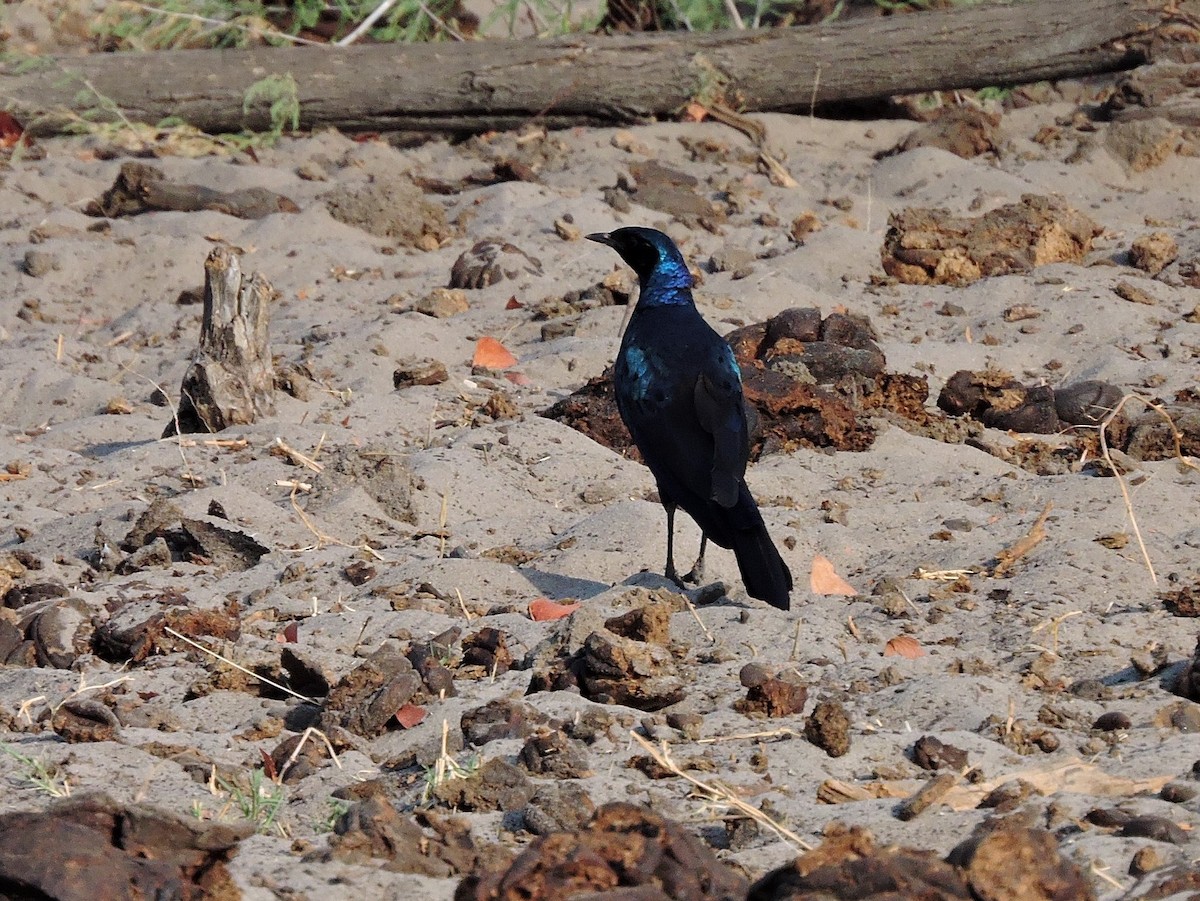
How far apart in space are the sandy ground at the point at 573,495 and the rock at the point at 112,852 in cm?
9

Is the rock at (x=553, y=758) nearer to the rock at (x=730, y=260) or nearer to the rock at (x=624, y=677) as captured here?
the rock at (x=624, y=677)

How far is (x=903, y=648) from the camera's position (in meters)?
3.76

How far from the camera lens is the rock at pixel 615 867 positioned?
2311 mm

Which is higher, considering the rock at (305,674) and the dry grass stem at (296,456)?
the rock at (305,674)

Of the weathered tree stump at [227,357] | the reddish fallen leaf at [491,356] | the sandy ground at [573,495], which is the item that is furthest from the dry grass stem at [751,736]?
the reddish fallen leaf at [491,356]

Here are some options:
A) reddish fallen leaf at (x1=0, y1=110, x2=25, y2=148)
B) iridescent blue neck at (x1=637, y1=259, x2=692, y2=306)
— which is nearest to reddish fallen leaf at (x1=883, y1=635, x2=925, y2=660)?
iridescent blue neck at (x1=637, y1=259, x2=692, y2=306)

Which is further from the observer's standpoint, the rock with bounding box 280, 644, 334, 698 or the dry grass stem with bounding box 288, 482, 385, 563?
the dry grass stem with bounding box 288, 482, 385, 563

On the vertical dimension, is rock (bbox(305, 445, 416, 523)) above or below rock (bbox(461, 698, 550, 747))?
below

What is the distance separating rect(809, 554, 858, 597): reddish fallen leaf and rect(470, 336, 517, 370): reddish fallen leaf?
195cm

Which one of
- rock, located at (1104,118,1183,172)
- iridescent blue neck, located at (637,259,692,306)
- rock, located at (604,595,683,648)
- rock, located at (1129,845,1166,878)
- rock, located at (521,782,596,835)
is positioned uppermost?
rock, located at (1104,118,1183,172)

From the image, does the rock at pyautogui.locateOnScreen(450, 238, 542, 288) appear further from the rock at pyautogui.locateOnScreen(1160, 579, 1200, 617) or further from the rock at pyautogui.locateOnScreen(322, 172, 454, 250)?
the rock at pyautogui.locateOnScreen(1160, 579, 1200, 617)

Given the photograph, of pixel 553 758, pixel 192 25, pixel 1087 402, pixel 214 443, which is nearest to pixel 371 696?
pixel 553 758

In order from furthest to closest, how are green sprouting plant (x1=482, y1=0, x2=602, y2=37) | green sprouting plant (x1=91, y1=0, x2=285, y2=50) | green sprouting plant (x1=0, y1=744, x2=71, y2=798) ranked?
green sprouting plant (x1=91, y1=0, x2=285, y2=50), green sprouting plant (x1=482, y1=0, x2=602, y2=37), green sprouting plant (x1=0, y1=744, x2=71, y2=798)

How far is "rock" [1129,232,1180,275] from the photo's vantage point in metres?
6.70
